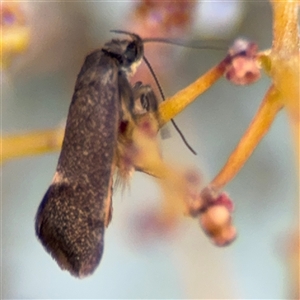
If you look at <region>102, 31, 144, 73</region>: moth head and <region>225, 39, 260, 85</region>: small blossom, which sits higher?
<region>102, 31, 144, 73</region>: moth head

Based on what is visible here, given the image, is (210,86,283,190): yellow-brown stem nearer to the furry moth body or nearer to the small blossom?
the small blossom

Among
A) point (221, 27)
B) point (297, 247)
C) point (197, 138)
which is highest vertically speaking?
point (221, 27)

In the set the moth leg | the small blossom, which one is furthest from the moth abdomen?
the small blossom


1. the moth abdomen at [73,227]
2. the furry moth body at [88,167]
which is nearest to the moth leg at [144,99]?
the furry moth body at [88,167]

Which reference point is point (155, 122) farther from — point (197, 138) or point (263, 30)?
point (263, 30)

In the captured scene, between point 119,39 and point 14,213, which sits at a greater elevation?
Answer: point 119,39

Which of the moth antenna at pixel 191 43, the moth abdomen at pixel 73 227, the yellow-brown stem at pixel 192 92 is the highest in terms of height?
the moth antenna at pixel 191 43

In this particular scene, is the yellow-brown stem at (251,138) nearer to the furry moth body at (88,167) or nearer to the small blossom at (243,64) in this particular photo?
the small blossom at (243,64)

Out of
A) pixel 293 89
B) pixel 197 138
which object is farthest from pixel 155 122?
pixel 293 89
